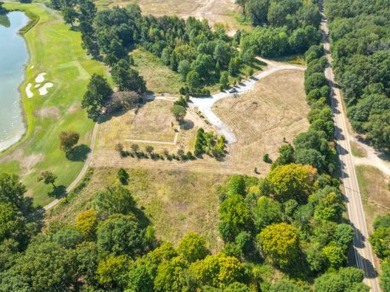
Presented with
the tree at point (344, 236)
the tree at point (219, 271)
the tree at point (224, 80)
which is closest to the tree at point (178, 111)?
the tree at point (224, 80)

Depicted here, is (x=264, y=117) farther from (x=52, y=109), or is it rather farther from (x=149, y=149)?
(x=52, y=109)

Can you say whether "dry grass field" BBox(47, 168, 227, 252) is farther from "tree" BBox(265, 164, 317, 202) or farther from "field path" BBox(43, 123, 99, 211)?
"tree" BBox(265, 164, 317, 202)

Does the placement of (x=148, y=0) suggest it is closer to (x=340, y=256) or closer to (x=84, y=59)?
(x=84, y=59)

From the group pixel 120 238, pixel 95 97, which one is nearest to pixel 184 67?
pixel 95 97

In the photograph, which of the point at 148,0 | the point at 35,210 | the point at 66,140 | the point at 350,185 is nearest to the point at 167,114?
the point at 66,140

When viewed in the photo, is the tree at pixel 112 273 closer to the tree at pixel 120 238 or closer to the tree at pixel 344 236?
the tree at pixel 120 238
